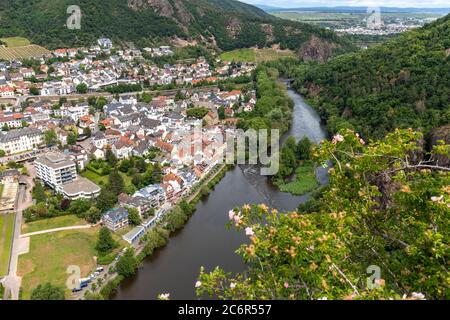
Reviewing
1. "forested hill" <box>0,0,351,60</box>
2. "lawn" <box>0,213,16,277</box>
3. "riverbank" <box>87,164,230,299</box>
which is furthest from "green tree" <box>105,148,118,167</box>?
"forested hill" <box>0,0,351,60</box>

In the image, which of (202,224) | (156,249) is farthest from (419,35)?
(156,249)

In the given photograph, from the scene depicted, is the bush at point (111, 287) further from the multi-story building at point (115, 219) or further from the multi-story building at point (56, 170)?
the multi-story building at point (56, 170)

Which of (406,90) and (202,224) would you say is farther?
(406,90)

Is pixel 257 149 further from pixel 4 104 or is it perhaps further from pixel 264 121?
pixel 4 104

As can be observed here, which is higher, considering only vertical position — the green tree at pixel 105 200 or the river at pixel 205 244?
the green tree at pixel 105 200

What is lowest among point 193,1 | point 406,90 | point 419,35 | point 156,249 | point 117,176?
point 156,249

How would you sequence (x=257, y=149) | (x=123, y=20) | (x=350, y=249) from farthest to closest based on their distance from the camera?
(x=123, y=20) < (x=257, y=149) < (x=350, y=249)

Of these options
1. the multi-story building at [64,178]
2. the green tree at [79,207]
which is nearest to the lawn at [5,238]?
the green tree at [79,207]
